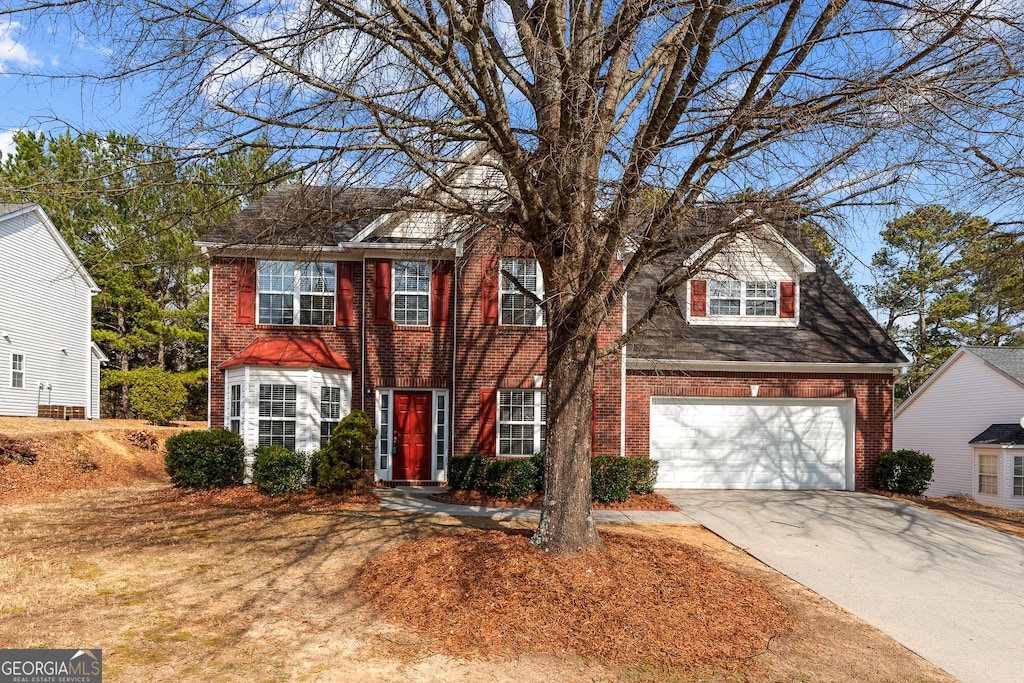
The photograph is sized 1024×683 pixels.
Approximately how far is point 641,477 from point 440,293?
6028 mm

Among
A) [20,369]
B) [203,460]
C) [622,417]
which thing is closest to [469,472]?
[622,417]

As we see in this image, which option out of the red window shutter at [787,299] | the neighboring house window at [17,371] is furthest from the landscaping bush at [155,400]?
the red window shutter at [787,299]

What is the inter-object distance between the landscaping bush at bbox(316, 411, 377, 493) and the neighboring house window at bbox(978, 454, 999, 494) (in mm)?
18363

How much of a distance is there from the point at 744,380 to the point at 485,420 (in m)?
6.19

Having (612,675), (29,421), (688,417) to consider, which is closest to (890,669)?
(612,675)

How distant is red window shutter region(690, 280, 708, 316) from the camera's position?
16.8 m

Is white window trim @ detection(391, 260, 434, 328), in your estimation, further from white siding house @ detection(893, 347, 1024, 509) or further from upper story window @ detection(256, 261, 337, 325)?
white siding house @ detection(893, 347, 1024, 509)

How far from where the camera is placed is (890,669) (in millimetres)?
5871

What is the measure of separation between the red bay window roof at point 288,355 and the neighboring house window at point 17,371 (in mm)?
11557

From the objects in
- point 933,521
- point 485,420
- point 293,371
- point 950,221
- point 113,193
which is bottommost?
point 933,521

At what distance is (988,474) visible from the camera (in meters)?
19.9

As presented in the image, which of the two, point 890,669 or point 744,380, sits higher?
point 744,380

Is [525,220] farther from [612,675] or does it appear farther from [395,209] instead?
[612,675]

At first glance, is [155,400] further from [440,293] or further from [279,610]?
[279,610]
